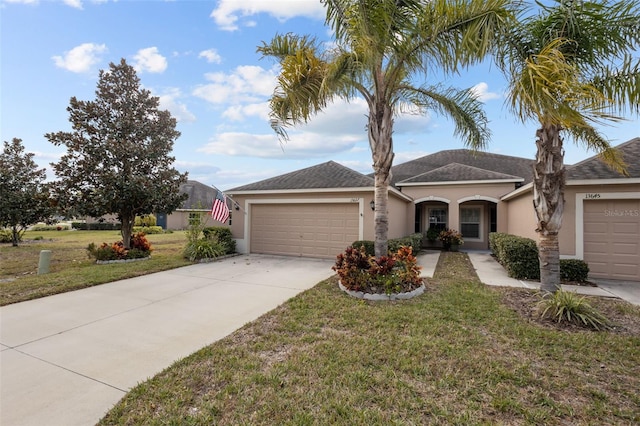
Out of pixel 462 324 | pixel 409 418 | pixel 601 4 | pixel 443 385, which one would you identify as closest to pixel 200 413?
pixel 409 418

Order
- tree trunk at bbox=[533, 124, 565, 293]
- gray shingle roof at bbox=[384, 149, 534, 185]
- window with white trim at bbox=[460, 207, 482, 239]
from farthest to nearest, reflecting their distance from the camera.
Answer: gray shingle roof at bbox=[384, 149, 534, 185] < window with white trim at bbox=[460, 207, 482, 239] < tree trunk at bbox=[533, 124, 565, 293]

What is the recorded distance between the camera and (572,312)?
191 inches

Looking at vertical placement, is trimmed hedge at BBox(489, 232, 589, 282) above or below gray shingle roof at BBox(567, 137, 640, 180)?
below

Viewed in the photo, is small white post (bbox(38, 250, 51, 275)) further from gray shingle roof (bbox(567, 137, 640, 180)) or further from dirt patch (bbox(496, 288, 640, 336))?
gray shingle roof (bbox(567, 137, 640, 180))

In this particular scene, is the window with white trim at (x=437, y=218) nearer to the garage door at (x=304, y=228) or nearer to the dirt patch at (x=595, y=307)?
the garage door at (x=304, y=228)

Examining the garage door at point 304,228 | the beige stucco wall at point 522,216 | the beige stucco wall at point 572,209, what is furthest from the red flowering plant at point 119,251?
the beige stucco wall at point 572,209

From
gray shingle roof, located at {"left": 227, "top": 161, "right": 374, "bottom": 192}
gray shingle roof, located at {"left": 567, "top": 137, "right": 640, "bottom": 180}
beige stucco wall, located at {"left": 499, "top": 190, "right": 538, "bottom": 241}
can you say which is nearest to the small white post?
gray shingle roof, located at {"left": 227, "top": 161, "right": 374, "bottom": 192}

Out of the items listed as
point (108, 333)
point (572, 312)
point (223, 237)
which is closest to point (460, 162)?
point (223, 237)

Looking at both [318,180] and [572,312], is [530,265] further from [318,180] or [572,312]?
[318,180]

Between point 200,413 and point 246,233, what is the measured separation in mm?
10466

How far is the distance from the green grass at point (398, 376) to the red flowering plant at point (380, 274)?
4.08 ft

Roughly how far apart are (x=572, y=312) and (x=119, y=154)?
13.5m

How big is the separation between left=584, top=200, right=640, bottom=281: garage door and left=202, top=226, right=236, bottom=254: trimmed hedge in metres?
12.0

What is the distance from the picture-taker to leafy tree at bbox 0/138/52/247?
A: 47.4 ft
